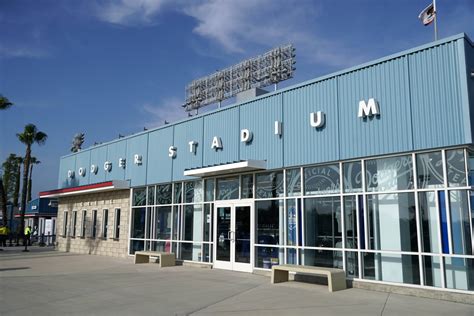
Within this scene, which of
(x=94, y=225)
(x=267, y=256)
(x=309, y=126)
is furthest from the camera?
(x=94, y=225)

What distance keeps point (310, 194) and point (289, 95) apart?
126 inches

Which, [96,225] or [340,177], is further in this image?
[96,225]

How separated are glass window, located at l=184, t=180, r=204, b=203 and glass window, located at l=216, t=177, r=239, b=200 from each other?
0.99 meters

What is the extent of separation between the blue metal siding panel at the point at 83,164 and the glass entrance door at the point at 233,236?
38.2ft

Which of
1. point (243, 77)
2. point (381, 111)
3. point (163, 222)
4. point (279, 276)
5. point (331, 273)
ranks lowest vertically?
point (279, 276)

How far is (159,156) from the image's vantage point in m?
18.8

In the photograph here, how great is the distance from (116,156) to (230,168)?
979 centimetres

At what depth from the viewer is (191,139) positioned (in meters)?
17.1

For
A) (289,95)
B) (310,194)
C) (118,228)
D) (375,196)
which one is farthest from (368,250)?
(118,228)

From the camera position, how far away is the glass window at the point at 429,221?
9.97 metres

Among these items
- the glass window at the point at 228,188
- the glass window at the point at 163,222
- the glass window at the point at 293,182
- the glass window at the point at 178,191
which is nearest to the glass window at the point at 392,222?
the glass window at the point at 293,182

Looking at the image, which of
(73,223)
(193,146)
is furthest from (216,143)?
(73,223)

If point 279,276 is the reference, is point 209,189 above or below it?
above

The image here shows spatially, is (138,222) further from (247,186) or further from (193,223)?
(247,186)
